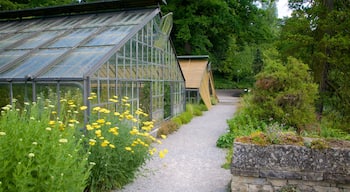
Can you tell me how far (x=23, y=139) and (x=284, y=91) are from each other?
25.6 feet

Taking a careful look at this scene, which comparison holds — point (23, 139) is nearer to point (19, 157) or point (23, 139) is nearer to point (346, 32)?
point (19, 157)

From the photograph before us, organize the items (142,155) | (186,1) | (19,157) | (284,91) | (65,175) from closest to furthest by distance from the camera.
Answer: (19,157) → (65,175) → (142,155) → (284,91) → (186,1)

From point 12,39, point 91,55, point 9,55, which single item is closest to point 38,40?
point 9,55

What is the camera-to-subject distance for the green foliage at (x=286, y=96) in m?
8.40

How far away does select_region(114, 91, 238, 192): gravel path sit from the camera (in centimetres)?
547

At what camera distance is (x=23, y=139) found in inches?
112

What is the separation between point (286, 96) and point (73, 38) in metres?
7.05

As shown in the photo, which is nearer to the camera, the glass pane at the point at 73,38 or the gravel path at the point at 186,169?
the gravel path at the point at 186,169

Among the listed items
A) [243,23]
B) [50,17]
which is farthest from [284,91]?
[243,23]

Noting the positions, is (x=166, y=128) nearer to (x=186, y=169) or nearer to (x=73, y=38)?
(x=186, y=169)

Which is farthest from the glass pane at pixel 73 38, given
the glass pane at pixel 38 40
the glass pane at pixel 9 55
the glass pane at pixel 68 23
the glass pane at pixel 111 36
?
the glass pane at pixel 68 23

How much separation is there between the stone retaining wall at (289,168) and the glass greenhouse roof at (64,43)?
3.95m

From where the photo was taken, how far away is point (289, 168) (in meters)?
4.45

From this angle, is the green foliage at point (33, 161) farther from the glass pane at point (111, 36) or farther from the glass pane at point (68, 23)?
the glass pane at point (68, 23)
